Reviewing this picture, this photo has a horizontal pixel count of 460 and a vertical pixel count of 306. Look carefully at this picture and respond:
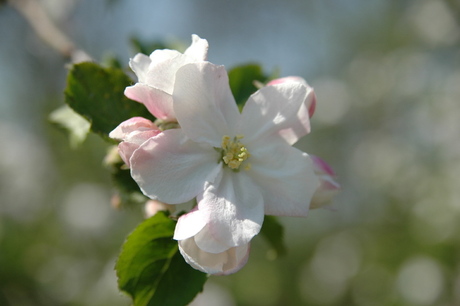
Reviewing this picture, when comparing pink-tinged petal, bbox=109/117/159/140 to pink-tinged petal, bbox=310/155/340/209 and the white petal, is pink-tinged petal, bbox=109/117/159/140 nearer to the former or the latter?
the white petal

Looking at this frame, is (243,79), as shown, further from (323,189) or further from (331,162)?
(331,162)

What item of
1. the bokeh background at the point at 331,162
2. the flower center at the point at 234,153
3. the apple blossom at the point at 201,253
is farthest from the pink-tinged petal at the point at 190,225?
the bokeh background at the point at 331,162

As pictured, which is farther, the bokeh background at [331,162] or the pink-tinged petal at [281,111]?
the bokeh background at [331,162]

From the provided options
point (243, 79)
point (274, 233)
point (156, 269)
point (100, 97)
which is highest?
point (100, 97)

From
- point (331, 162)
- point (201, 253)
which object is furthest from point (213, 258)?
point (331, 162)

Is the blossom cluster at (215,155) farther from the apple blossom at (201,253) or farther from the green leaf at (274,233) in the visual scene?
the green leaf at (274,233)

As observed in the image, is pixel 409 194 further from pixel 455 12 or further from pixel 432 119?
pixel 455 12

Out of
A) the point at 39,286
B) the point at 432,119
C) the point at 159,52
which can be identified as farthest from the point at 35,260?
the point at 432,119
